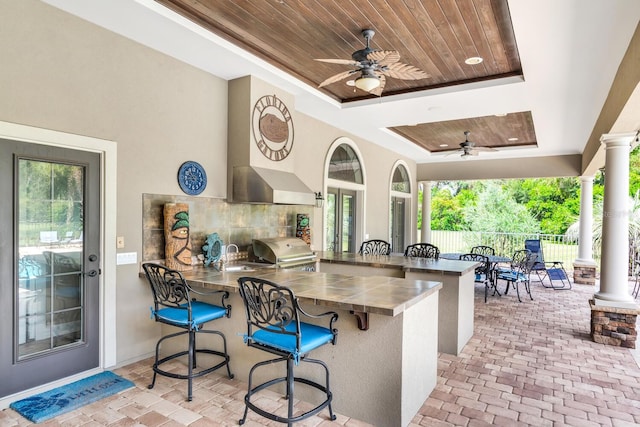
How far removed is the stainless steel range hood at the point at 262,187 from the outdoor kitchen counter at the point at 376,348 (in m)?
1.30

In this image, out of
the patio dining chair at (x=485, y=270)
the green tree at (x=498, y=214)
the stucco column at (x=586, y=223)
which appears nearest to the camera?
the patio dining chair at (x=485, y=270)

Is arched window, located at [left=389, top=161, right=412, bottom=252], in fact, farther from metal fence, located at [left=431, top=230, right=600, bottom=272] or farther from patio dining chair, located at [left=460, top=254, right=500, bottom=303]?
metal fence, located at [left=431, top=230, right=600, bottom=272]

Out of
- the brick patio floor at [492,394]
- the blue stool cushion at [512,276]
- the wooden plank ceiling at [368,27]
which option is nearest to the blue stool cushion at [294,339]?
the brick patio floor at [492,394]

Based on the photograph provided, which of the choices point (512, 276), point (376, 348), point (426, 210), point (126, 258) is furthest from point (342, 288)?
point (426, 210)

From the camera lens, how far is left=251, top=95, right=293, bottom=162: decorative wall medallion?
14.6 ft

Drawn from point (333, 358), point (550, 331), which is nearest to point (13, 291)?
point (333, 358)

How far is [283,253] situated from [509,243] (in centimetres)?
918

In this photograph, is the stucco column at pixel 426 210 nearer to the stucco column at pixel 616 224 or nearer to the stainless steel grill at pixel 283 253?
the stucco column at pixel 616 224

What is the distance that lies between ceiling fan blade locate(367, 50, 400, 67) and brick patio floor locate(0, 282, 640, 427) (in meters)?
2.61

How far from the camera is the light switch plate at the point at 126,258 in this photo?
3494mm

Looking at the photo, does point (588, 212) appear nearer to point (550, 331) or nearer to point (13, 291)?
point (550, 331)

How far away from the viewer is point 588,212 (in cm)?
860

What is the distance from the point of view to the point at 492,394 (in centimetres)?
317

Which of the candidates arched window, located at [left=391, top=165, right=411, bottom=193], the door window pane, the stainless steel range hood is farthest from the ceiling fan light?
arched window, located at [left=391, top=165, right=411, bottom=193]
